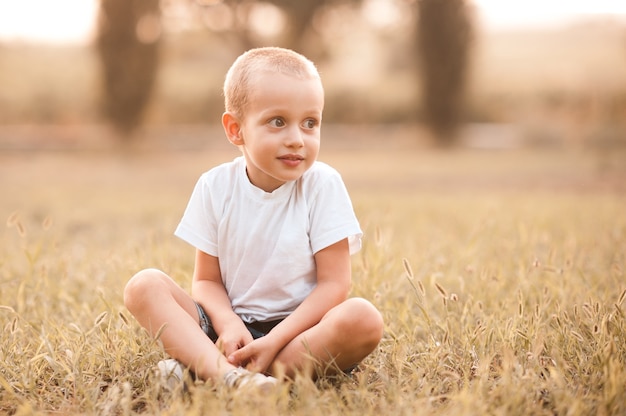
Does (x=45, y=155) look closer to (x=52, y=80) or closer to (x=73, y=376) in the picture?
(x=52, y=80)

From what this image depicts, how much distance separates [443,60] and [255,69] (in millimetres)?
12292

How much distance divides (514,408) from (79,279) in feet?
6.92

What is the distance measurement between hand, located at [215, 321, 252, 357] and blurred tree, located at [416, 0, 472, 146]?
40.9 ft

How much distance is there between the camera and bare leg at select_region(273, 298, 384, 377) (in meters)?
1.76

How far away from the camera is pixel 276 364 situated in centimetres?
182

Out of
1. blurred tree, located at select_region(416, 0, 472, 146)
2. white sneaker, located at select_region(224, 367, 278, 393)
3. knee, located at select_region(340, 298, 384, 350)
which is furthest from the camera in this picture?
blurred tree, located at select_region(416, 0, 472, 146)

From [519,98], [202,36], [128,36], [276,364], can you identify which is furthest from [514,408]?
[519,98]

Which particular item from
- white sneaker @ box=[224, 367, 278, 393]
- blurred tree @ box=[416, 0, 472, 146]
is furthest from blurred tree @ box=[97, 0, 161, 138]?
white sneaker @ box=[224, 367, 278, 393]

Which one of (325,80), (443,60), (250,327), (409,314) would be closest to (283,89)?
(250,327)

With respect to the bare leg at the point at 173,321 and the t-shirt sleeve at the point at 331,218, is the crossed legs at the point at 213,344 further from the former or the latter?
the t-shirt sleeve at the point at 331,218

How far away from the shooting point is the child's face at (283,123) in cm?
190

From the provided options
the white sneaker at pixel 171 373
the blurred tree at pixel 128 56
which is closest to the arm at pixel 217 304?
the white sneaker at pixel 171 373

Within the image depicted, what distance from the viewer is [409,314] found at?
2.44 metres

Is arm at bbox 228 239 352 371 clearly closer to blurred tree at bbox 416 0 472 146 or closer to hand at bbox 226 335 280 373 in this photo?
hand at bbox 226 335 280 373
